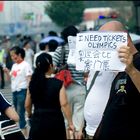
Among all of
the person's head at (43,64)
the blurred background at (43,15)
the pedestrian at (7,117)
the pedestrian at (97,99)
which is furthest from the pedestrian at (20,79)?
the blurred background at (43,15)

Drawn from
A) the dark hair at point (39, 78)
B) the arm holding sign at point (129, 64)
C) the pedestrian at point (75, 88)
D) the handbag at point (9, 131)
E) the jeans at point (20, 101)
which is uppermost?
the arm holding sign at point (129, 64)

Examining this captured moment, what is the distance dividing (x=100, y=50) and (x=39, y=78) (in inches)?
79.0

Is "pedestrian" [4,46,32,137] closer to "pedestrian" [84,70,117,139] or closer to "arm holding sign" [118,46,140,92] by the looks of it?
"pedestrian" [84,70,117,139]

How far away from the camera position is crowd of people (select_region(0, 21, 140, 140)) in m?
4.06

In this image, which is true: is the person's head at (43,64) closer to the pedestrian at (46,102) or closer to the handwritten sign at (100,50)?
the pedestrian at (46,102)

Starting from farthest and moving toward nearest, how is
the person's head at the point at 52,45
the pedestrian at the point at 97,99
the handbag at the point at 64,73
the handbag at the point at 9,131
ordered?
the person's head at the point at 52,45 < the handbag at the point at 64,73 < the pedestrian at the point at 97,99 < the handbag at the point at 9,131

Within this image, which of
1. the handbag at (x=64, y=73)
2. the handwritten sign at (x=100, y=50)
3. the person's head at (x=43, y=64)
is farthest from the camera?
the handbag at (x=64, y=73)

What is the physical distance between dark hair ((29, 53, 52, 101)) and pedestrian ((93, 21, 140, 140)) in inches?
68.2

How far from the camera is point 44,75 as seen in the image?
240 inches

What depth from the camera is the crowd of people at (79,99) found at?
406cm

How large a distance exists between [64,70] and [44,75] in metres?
1.89

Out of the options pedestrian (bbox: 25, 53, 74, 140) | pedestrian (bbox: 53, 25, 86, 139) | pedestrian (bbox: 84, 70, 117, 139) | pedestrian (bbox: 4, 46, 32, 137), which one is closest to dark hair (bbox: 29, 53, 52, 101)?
pedestrian (bbox: 25, 53, 74, 140)

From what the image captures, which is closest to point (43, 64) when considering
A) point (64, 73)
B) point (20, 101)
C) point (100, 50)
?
point (64, 73)

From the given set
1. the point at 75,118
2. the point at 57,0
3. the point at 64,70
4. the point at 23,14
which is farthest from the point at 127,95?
the point at 57,0
